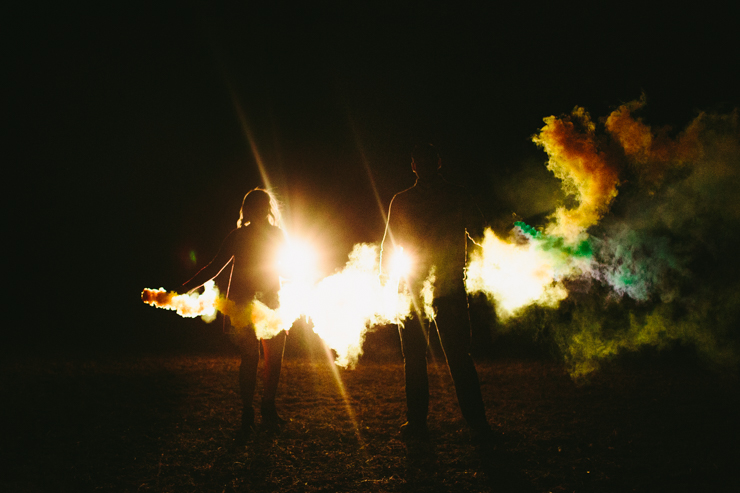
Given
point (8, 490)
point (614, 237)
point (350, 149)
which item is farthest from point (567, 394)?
point (350, 149)

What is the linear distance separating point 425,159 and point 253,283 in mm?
2244

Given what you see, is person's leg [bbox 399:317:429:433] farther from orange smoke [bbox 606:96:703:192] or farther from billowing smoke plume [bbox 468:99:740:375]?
orange smoke [bbox 606:96:703:192]

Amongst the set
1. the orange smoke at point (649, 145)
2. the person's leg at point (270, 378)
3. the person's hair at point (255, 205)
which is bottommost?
the person's leg at point (270, 378)

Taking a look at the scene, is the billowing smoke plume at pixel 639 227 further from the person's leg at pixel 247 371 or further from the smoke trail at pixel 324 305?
the person's leg at pixel 247 371

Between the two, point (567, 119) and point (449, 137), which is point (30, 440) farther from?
point (449, 137)

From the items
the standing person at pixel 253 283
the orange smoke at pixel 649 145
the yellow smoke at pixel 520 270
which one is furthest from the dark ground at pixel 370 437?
the orange smoke at pixel 649 145

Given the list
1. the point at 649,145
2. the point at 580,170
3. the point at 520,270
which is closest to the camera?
the point at 649,145

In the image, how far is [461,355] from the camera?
3.84m

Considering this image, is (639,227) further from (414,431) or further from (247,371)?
(247,371)

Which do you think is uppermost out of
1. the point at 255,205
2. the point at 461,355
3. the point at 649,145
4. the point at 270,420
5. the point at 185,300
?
the point at 649,145

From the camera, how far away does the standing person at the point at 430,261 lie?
3922 mm

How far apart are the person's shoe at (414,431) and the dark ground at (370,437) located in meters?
0.12

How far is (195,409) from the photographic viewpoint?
536 centimetres

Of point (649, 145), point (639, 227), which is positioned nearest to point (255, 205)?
point (649, 145)
